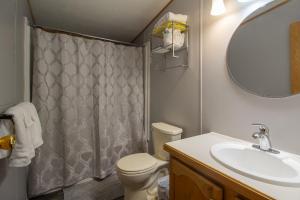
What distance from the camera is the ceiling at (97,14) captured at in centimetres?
179

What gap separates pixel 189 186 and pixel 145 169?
679 mm

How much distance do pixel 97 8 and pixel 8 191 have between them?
1866mm

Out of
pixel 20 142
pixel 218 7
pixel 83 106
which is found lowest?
pixel 20 142

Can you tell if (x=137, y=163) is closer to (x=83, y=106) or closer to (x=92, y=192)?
(x=92, y=192)

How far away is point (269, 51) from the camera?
100 cm

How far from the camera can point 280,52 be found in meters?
0.94

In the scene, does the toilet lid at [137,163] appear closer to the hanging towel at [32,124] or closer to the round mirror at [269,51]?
the hanging towel at [32,124]

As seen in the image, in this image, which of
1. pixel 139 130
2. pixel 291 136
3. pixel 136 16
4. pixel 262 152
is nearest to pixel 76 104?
pixel 139 130

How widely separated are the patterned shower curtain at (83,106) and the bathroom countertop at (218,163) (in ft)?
4.34

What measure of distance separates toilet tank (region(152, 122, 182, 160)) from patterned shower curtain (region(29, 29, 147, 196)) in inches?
26.6

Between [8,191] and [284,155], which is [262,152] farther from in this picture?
[8,191]

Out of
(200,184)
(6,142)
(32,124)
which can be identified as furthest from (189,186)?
(32,124)

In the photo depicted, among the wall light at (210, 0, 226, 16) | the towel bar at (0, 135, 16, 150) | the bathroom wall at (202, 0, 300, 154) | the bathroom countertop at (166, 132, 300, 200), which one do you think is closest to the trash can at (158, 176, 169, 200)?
the bathroom countertop at (166, 132, 300, 200)

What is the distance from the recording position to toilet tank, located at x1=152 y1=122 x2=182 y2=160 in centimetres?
158
